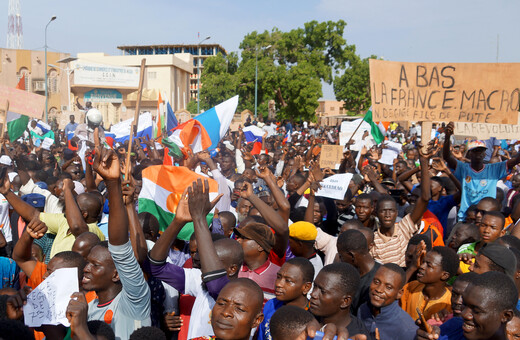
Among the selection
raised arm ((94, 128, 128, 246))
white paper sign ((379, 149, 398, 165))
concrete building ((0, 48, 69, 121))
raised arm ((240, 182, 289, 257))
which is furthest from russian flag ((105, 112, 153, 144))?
concrete building ((0, 48, 69, 121))

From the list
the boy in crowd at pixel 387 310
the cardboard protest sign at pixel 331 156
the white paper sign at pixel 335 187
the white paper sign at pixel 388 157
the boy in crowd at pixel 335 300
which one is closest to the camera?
the boy in crowd at pixel 335 300

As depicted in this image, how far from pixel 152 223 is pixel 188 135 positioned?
7.13ft

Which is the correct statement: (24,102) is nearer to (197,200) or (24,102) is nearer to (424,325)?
(197,200)

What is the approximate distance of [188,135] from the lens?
20.5 feet

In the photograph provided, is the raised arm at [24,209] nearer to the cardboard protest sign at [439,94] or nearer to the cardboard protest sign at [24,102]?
the cardboard protest sign at [24,102]

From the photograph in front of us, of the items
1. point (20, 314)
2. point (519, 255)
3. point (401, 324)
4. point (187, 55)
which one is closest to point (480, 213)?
point (519, 255)

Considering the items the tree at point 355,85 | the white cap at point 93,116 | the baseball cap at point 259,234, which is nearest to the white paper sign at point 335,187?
the baseball cap at point 259,234

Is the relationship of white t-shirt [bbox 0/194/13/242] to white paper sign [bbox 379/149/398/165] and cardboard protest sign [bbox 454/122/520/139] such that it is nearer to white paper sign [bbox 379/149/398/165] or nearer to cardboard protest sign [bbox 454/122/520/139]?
white paper sign [bbox 379/149/398/165]

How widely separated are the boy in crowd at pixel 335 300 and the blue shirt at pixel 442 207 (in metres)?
3.40

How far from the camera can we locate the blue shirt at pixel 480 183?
5.87 metres

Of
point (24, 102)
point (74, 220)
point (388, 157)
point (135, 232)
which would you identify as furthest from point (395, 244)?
point (24, 102)

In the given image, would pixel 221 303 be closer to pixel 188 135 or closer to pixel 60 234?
pixel 60 234

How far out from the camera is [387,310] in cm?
310

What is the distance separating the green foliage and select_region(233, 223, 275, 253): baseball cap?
3322 cm
